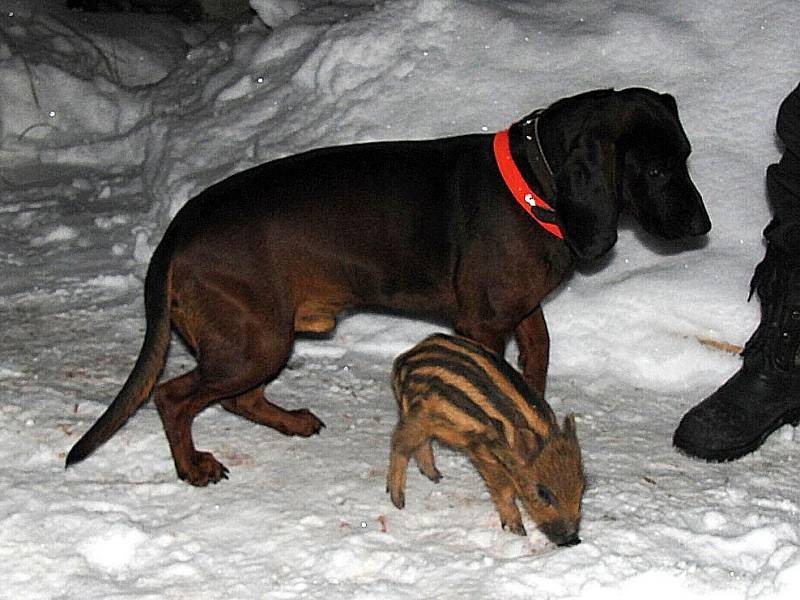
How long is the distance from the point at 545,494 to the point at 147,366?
110 cm

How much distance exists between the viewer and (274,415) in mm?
3809

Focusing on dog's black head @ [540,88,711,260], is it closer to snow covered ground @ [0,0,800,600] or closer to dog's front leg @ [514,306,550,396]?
dog's front leg @ [514,306,550,396]

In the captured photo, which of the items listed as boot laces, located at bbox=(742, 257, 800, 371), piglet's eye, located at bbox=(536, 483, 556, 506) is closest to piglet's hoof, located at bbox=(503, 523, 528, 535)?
piglet's eye, located at bbox=(536, 483, 556, 506)

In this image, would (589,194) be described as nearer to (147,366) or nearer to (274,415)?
(274,415)

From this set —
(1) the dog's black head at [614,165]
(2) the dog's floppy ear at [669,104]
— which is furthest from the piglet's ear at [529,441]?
(2) the dog's floppy ear at [669,104]

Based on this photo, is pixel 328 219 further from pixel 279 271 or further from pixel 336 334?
pixel 336 334

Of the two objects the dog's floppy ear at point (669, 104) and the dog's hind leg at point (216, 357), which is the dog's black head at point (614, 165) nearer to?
the dog's floppy ear at point (669, 104)

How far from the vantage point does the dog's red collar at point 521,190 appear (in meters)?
3.63

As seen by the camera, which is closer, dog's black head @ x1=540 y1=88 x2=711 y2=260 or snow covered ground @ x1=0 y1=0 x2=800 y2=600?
snow covered ground @ x1=0 y1=0 x2=800 y2=600

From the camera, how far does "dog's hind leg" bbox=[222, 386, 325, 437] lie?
3.80 metres

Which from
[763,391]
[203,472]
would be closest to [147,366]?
[203,472]

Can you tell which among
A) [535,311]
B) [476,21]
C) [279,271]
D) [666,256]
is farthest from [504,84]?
[279,271]

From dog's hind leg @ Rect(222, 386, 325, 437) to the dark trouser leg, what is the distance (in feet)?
3.42

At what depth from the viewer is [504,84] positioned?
5133mm
